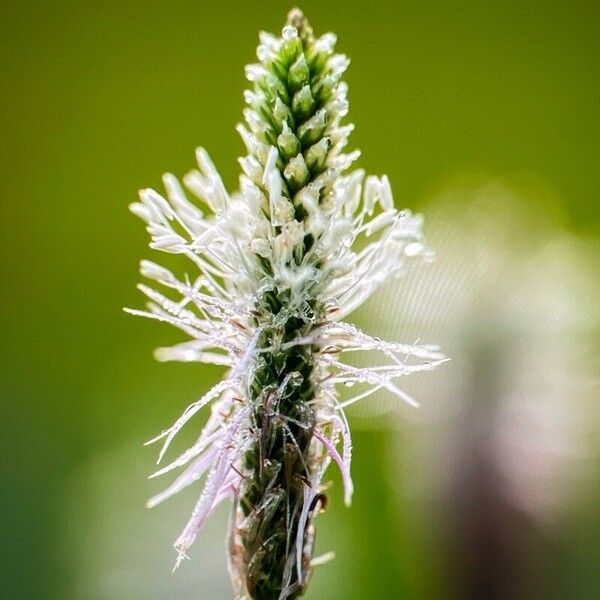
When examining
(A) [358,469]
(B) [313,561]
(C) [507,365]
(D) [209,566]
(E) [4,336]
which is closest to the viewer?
(B) [313,561]

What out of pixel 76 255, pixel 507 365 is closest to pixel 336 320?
pixel 507 365

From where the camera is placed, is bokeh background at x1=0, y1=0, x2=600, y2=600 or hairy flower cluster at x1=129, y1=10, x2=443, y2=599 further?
bokeh background at x1=0, y1=0, x2=600, y2=600

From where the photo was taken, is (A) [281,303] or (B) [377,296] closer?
(A) [281,303]

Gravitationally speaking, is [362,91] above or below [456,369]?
above

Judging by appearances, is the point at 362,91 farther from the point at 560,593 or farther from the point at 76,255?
the point at 560,593
